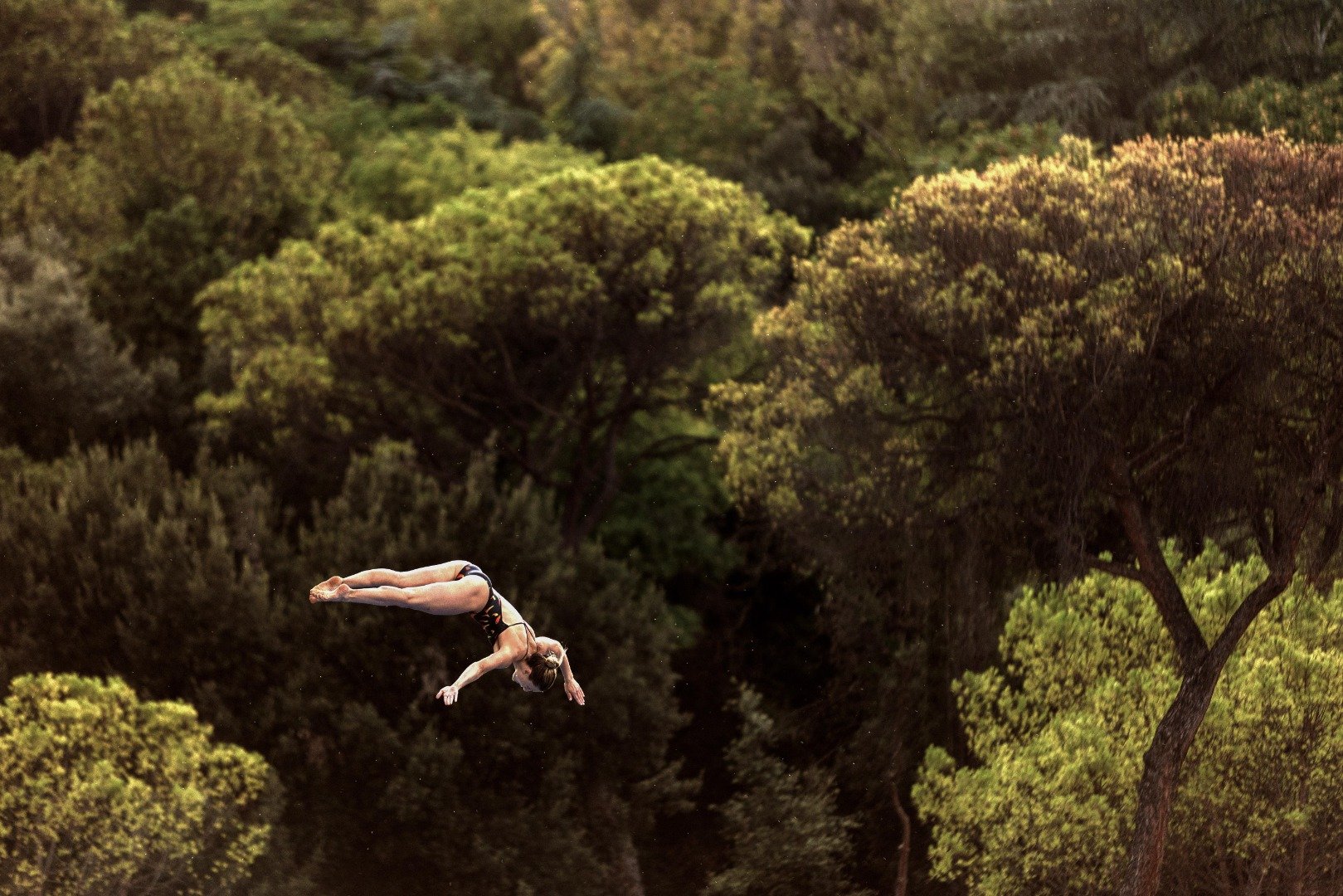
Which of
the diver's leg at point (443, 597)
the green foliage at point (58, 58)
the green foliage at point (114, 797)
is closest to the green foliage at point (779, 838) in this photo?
the green foliage at point (114, 797)

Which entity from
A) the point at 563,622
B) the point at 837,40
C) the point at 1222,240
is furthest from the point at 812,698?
the point at 837,40

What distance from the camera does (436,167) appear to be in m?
49.7

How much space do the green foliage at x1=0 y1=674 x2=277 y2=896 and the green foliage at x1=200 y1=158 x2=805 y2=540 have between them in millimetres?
12349

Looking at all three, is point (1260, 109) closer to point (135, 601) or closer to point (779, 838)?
point (779, 838)

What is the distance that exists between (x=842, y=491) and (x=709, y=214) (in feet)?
32.1

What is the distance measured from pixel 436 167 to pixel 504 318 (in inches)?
432

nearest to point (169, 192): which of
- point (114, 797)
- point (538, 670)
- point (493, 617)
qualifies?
point (114, 797)

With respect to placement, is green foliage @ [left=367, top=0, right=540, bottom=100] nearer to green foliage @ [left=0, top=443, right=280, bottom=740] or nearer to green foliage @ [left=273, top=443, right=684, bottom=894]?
green foliage @ [left=273, top=443, right=684, bottom=894]

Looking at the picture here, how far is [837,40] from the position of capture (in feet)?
182

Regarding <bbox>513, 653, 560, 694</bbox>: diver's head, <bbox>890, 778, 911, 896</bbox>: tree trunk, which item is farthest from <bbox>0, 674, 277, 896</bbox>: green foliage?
<bbox>513, 653, 560, 694</bbox>: diver's head

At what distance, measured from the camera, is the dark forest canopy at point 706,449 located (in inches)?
1085

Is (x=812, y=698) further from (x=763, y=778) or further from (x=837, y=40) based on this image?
(x=837, y=40)

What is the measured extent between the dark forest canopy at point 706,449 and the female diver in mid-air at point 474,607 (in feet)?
Result: 43.0

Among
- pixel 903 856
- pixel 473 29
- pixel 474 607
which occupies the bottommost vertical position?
pixel 903 856
